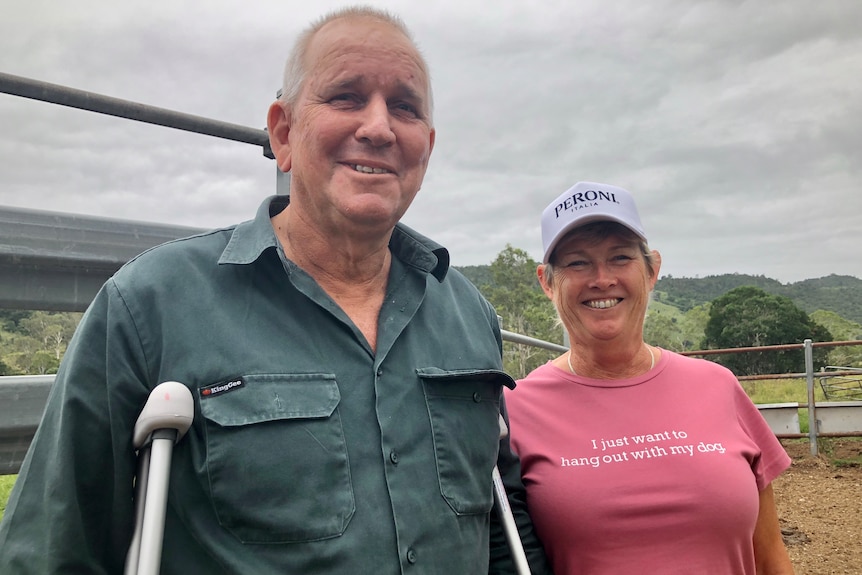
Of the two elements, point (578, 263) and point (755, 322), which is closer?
point (578, 263)

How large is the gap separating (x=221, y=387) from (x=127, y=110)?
3.44ft

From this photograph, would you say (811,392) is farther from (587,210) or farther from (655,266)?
(587,210)

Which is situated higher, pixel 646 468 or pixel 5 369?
pixel 5 369

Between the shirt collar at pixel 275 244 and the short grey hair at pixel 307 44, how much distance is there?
12.7 inches

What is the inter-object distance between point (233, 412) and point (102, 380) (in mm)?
292

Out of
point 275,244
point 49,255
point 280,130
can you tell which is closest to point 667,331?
A: point 280,130

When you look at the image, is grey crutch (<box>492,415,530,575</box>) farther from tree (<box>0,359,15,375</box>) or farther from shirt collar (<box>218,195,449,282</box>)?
tree (<box>0,359,15,375</box>)

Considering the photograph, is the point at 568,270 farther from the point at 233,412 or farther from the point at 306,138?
the point at 233,412

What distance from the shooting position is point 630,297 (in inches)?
90.2

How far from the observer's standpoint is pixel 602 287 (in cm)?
228

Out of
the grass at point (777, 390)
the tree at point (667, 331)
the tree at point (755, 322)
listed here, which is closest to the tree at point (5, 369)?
the grass at point (777, 390)

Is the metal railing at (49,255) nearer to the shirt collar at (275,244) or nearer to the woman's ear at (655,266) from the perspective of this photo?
the shirt collar at (275,244)

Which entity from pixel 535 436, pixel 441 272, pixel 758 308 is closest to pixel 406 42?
pixel 441 272

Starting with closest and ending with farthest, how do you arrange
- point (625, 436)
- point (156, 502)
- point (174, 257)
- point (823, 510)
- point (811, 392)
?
point (156, 502) → point (174, 257) → point (625, 436) → point (823, 510) → point (811, 392)
